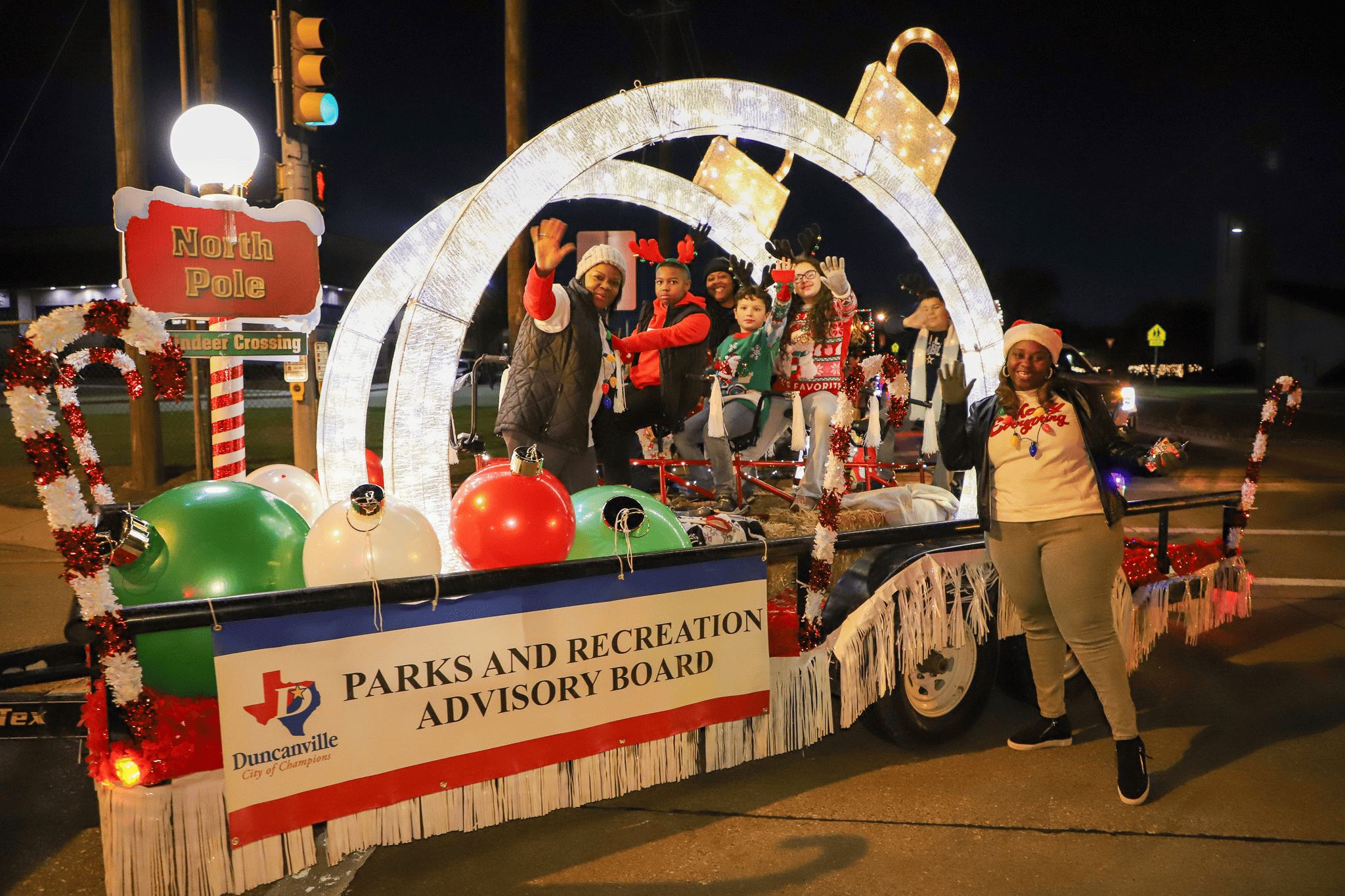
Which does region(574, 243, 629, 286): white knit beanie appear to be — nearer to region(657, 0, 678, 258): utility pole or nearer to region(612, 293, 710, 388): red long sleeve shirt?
region(612, 293, 710, 388): red long sleeve shirt

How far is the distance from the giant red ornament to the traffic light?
13.2ft

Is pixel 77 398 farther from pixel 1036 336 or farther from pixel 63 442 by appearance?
pixel 1036 336

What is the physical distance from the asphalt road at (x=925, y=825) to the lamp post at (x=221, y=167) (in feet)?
6.81

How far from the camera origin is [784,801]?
11.3 ft

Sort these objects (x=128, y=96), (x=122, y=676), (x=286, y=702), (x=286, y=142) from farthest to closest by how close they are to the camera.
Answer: (x=128, y=96)
(x=286, y=142)
(x=286, y=702)
(x=122, y=676)

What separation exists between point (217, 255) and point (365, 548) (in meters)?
2.98

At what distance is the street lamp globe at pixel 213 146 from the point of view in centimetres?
561

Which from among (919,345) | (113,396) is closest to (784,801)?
(919,345)

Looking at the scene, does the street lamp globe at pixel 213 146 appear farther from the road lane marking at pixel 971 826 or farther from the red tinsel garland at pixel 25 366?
the road lane marking at pixel 971 826

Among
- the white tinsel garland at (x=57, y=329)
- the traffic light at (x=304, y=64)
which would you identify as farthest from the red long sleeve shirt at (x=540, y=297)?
the traffic light at (x=304, y=64)

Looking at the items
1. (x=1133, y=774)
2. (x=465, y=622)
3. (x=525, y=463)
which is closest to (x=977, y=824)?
(x=1133, y=774)

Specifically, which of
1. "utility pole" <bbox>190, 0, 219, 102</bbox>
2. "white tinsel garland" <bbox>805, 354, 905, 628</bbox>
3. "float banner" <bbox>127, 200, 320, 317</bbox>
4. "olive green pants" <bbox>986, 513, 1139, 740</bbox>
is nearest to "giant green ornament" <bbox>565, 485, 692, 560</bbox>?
"white tinsel garland" <bbox>805, 354, 905, 628</bbox>

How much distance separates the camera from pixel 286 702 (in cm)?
244

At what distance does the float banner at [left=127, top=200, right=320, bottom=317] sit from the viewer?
4.79m
